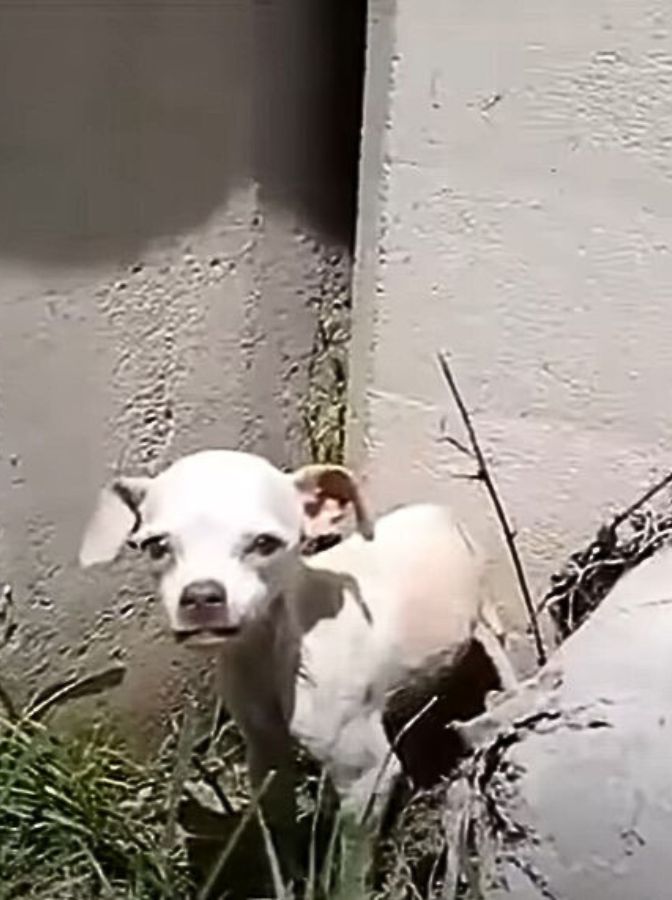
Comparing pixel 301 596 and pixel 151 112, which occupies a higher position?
pixel 151 112

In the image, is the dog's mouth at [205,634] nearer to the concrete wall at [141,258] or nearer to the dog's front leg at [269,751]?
the dog's front leg at [269,751]

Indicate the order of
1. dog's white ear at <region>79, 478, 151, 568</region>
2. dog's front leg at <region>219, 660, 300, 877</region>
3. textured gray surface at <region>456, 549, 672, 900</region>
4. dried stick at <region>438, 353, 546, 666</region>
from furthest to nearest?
dried stick at <region>438, 353, 546, 666</region> → dog's front leg at <region>219, 660, 300, 877</region> → dog's white ear at <region>79, 478, 151, 568</region> → textured gray surface at <region>456, 549, 672, 900</region>

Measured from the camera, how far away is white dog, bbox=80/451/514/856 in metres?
1.70

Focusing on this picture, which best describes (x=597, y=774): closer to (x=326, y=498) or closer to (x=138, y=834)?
(x=326, y=498)

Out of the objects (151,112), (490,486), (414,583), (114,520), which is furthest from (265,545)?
(151,112)

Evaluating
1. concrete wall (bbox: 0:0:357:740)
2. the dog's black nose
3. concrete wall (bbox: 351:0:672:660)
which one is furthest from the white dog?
concrete wall (bbox: 0:0:357:740)

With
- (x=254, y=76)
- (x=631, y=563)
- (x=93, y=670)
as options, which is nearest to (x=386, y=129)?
(x=254, y=76)

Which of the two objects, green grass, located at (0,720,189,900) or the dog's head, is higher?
the dog's head

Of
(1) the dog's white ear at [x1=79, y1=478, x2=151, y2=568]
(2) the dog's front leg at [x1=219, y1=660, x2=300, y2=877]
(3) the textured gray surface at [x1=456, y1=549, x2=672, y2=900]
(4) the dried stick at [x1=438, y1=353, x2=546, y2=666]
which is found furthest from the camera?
(4) the dried stick at [x1=438, y1=353, x2=546, y2=666]

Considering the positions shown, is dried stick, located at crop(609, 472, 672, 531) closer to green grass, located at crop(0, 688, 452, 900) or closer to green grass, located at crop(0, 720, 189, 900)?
green grass, located at crop(0, 688, 452, 900)

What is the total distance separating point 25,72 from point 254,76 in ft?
1.09

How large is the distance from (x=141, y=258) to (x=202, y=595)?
605 mm

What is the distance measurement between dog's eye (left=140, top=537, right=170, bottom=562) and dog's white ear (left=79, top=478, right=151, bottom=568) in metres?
0.07

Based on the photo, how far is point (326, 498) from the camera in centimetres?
185
